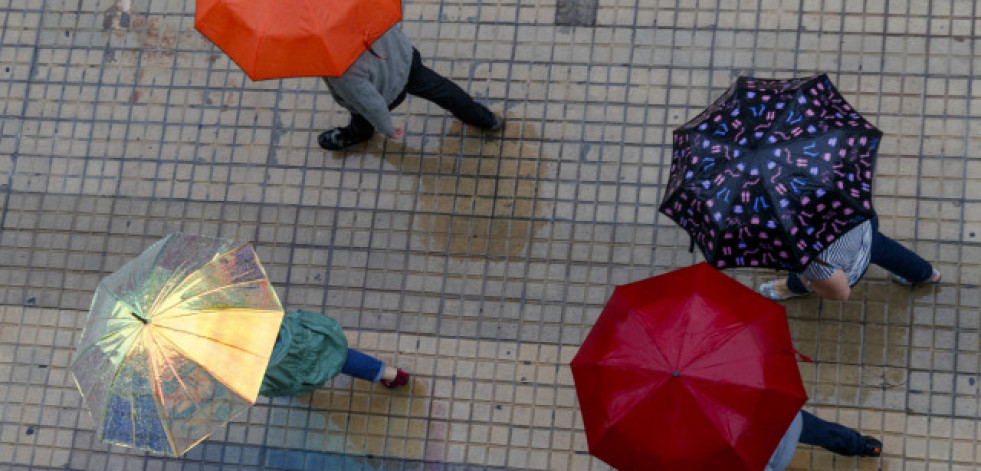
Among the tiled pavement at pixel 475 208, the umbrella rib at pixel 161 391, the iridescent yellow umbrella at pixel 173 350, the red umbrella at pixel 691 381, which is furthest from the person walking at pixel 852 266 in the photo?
the umbrella rib at pixel 161 391

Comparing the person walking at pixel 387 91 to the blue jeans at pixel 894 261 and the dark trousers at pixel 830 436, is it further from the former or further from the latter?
the dark trousers at pixel 830 436

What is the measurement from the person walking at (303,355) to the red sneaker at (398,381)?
523mm

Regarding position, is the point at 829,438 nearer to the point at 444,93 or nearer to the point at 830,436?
the point at 830,436

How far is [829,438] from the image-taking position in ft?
14.4

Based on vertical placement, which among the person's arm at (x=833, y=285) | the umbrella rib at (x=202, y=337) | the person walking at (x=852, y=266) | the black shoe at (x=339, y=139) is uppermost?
the black shoe at (x=339, y=139)

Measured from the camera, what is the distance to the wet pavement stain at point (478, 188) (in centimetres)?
526

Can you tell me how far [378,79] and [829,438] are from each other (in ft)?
9.52

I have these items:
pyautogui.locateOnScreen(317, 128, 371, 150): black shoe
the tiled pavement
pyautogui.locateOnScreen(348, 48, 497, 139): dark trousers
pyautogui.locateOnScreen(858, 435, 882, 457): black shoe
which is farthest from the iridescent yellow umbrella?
pyautogui.locateOnScreen(858, 435, 882, 457): black shoe

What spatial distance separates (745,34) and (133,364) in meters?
3.86

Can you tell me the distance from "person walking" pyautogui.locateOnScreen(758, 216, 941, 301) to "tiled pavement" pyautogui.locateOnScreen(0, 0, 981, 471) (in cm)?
21

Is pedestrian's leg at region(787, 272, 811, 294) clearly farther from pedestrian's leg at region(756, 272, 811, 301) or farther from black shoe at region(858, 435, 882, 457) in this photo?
black shoe at region(858, 435, 882, 457)

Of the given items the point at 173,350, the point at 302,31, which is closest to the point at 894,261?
the point at 302,31

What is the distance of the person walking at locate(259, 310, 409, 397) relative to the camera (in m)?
4.01

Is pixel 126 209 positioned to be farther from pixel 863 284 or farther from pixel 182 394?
pixel 863 284
